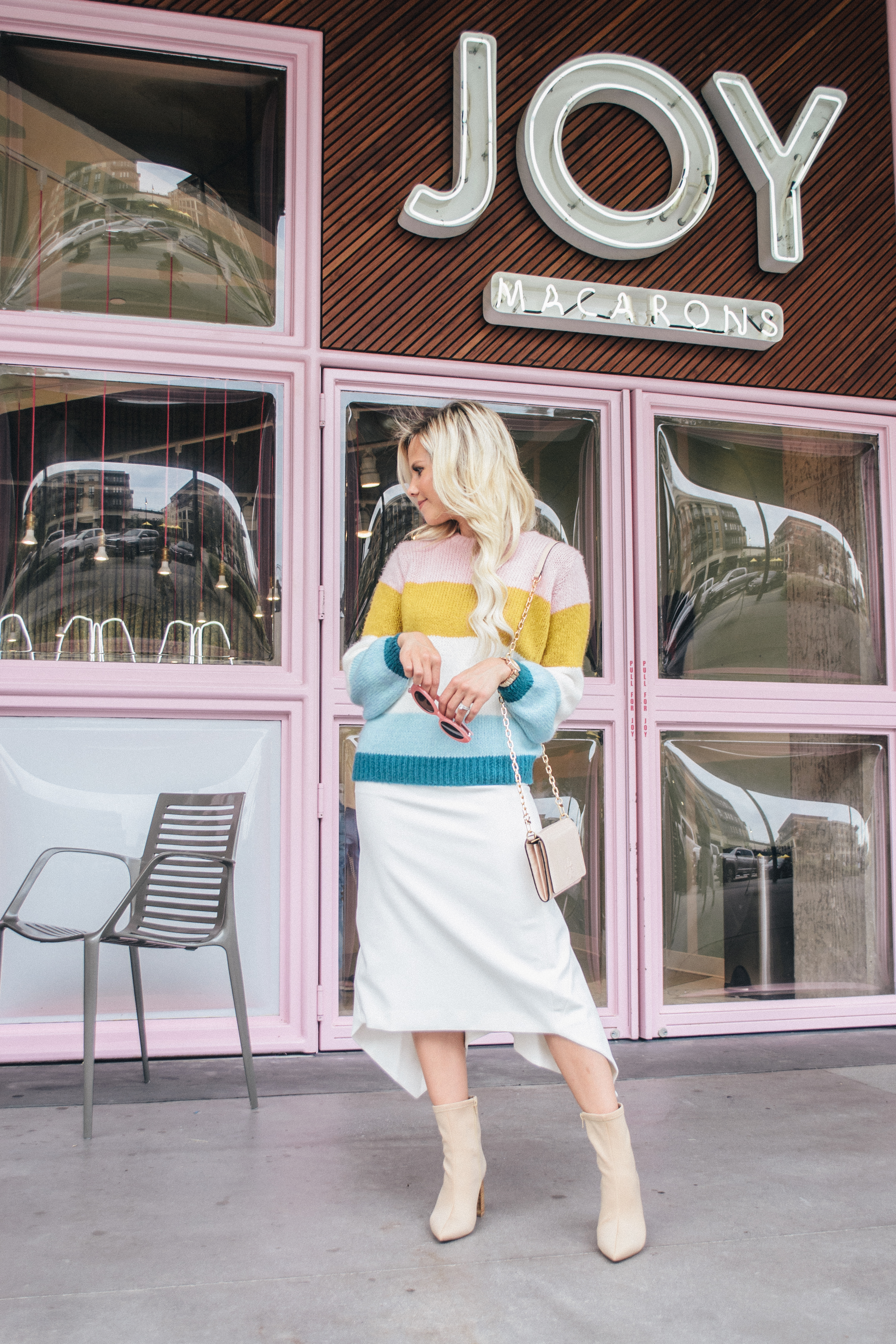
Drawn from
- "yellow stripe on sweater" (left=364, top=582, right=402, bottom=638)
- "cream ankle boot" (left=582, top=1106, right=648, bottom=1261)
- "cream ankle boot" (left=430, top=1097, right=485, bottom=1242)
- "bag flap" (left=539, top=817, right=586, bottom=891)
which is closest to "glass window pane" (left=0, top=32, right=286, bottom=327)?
"yellow stripe on sweater" (left=364, top=582, right=402, bottom=638)

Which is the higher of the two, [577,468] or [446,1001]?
[577,468]

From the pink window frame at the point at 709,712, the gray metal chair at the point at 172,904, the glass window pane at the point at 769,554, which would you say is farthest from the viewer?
the glass window pane at the point at 769,554

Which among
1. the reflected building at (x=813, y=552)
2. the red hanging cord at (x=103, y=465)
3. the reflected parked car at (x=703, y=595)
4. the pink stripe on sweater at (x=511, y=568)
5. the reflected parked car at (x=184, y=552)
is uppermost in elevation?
the red hanging cord at (x=103, y=465)

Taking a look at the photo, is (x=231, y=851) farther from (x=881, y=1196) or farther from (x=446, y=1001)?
(x=881, y=1196)

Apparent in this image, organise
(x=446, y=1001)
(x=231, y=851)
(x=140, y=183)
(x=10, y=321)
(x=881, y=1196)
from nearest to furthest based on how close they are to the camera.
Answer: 1. (x=446, y=1001)
2. (x=881, y=1196)
3. (x=231, y=851)
4. (x=10, y=321)
5. (x=140, y=183)

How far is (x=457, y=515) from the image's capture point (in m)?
2.00

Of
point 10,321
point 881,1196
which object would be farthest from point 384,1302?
point 10,321

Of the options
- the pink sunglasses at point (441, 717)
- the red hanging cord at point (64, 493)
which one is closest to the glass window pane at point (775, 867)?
the pink sunglasses at point (441, 717)

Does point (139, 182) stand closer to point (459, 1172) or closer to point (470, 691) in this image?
point (470, 691)

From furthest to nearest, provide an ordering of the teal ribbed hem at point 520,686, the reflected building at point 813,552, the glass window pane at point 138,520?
the reflected building at point 813,552, the glass window pane at point 138,520, the teal ribbed hem at point 520,686

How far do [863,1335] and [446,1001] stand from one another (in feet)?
2.72

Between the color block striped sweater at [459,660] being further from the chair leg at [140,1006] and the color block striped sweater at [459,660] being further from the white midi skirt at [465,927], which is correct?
the chair leg at [140,1006]

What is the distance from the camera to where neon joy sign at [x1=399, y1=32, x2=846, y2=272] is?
145 inches

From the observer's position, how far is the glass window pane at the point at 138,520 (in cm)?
347
